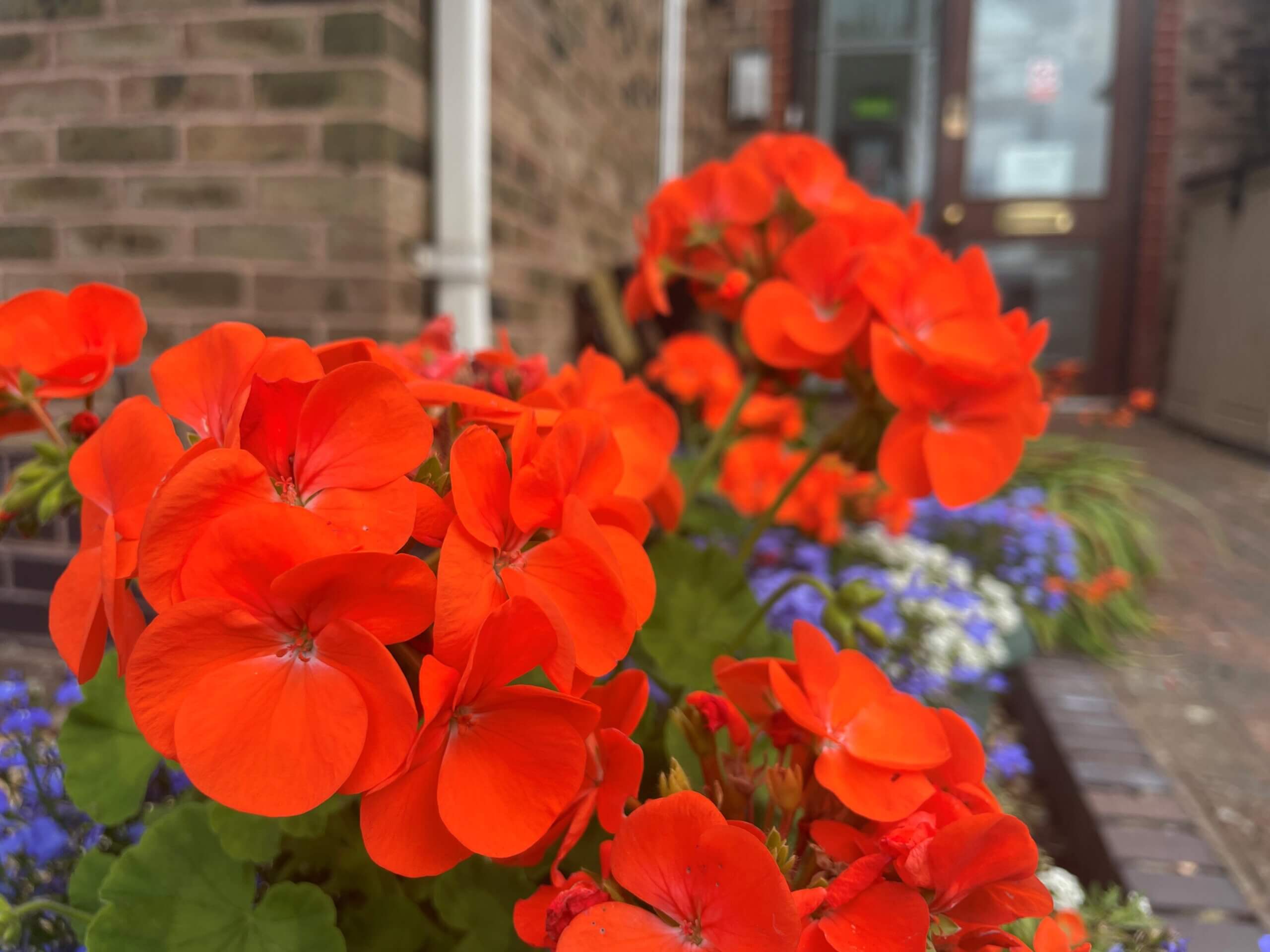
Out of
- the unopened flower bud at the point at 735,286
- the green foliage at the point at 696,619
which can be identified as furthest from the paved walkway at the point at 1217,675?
the unopened flower bud at the point at 735,286

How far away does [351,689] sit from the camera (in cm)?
34

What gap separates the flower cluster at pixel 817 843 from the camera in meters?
0.35

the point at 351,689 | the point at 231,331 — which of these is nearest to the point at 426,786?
the point at 351,689

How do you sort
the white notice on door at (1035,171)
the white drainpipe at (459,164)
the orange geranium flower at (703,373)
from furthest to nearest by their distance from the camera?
the white notice on door at (1035,171), the orange geranium flower at (703,373), the white drainpipe at (459,164)

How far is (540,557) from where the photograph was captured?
392mm

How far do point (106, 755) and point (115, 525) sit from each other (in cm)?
35

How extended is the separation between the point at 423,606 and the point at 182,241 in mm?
1727

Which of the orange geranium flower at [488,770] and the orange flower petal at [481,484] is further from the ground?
the orange flower petal at [481,484]

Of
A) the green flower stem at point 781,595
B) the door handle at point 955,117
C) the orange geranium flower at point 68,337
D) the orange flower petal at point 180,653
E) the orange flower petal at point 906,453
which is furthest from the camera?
the door handle at point 955,117

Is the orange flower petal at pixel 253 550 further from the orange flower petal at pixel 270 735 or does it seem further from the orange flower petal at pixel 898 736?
the orange flower petal at pixel 898 736

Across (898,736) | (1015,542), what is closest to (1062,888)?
(898,736)

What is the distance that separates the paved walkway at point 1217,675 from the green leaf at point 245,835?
129 centimetres

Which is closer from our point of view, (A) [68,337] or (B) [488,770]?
(B) [488,770]

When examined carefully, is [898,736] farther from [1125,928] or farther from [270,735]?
[1125,928]
